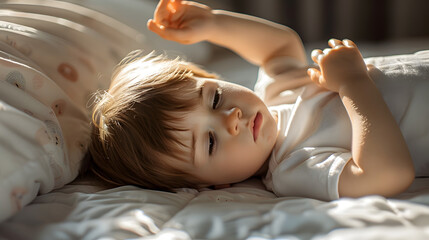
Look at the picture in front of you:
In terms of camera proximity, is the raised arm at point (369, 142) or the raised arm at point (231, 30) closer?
the raised arm at point (369, 142)

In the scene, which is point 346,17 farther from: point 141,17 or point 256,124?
point 256,124

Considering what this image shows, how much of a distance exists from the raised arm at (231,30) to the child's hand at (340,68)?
321 millimetres

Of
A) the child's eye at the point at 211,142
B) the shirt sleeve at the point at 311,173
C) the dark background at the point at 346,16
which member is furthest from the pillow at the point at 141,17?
the shirt sleeve at the point at 311,173

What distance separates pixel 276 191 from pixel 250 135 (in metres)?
0.14

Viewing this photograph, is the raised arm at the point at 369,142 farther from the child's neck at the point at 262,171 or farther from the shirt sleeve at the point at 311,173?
the child's neck at the point at 262,171

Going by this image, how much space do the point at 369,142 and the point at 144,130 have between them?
464 millimetres

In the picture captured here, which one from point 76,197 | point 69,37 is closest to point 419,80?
point 76,197

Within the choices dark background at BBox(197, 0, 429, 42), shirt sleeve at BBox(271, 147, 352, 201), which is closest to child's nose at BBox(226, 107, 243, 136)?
shirt sleeve at BBox(271, 147, 352, 201)

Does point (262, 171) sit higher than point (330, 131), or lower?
lower

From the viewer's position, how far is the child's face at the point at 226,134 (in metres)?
0.97

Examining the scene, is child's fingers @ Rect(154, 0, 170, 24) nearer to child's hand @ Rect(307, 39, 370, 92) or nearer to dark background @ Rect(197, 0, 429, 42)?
child's hand @ Rect(307, 39, 370, 92)

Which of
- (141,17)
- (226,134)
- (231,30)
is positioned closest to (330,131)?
(226,134)

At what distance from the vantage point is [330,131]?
969 millimetres

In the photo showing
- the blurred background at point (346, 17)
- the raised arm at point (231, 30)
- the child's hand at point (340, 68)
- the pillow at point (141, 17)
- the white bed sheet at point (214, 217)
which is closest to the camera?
the white bed sheet at point (214, 217)
